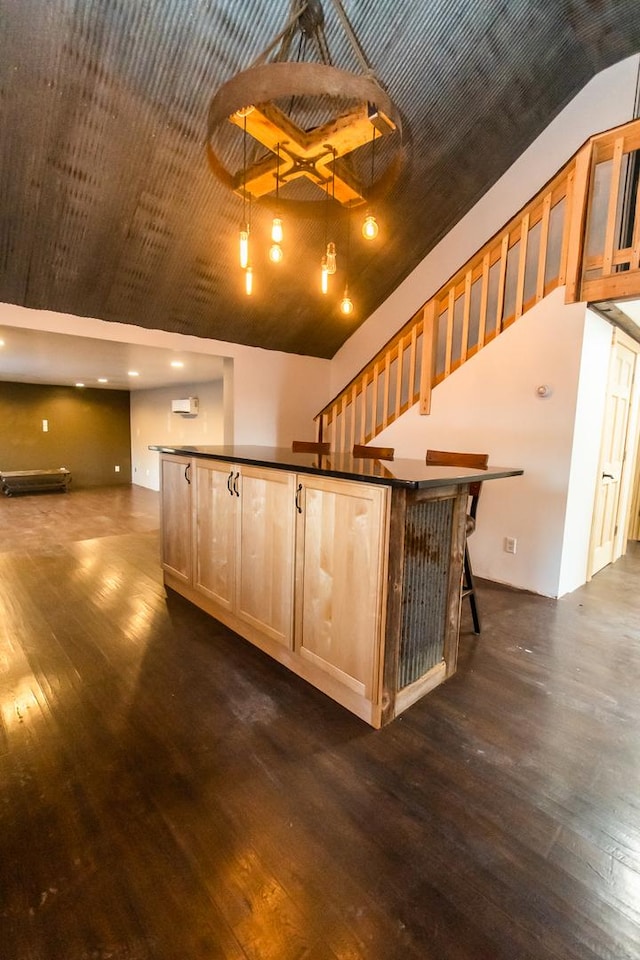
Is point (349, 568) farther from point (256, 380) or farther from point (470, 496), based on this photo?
point (256, 380)

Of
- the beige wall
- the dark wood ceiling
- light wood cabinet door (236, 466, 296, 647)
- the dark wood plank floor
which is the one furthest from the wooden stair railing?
the beige wall

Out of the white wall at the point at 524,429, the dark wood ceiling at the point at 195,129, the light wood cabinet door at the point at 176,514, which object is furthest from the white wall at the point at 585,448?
the light wood cabinet door at the point at 176,514

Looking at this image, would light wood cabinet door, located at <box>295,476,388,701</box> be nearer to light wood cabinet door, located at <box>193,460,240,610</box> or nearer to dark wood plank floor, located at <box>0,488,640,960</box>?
dark wood plank floor, located at <box>0,488,640,960</box>

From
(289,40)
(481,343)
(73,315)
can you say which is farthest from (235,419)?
(289,40)

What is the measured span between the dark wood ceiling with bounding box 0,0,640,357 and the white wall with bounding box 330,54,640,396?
0.40 ft

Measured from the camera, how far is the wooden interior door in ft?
11.6

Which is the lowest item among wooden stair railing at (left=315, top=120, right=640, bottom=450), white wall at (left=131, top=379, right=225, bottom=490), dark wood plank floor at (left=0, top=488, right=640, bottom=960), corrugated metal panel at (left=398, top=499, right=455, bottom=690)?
dark wood plank floor at (left=0, top=488, right=640, bottom=960)

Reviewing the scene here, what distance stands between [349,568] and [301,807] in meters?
0.82

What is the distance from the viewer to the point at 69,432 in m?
8.29

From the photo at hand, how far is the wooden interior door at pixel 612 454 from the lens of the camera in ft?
11.6

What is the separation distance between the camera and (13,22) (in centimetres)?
211

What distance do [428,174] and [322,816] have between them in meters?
4.45

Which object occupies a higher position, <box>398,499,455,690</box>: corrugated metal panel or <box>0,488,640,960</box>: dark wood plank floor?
<box>398,499,455,690</box>: corrugated metal panel

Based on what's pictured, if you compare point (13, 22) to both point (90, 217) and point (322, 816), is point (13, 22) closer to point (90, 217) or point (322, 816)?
point (90, 217)
